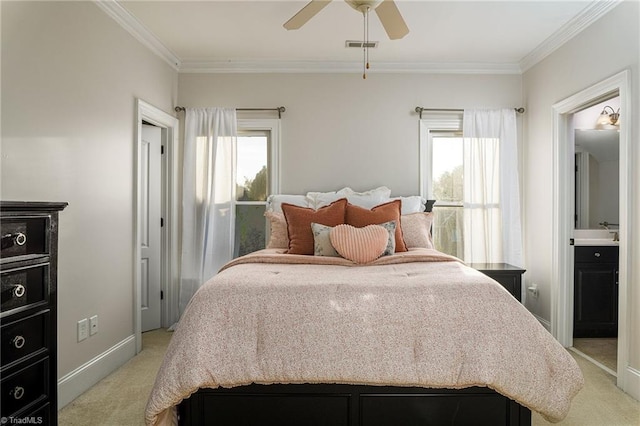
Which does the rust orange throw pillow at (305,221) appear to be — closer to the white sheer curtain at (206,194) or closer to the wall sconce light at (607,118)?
the white sheer curtain at (206,194)

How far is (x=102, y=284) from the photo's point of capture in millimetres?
3094

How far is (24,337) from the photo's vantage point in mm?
1715

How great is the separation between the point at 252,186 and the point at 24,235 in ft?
9.49

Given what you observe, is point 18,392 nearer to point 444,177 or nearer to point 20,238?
point 20,238

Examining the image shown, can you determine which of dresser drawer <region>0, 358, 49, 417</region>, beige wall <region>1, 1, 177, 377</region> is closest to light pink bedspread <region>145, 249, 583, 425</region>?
dresser drawer <region>0, 358, 49, 417</region>

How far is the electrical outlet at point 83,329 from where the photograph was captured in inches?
111

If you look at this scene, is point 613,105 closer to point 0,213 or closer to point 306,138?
point 306,138

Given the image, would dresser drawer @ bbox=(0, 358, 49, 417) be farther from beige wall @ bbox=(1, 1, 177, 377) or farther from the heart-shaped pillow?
the heart-shaped pillow

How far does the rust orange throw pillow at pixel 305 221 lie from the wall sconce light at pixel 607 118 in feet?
8.91

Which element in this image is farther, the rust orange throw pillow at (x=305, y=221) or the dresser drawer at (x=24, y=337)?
the rust orange throw pillow at (x=305, y=221)

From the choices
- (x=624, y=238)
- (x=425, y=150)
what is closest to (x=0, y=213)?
(x=624, y=238)

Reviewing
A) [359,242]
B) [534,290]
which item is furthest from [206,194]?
[534,290]

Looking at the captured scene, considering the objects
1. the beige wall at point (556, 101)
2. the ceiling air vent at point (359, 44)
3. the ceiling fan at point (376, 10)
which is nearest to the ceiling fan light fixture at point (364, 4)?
the ceiling fan at point (376, 10)

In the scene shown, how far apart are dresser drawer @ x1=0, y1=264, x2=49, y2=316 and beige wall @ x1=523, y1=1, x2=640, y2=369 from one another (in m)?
3.25
